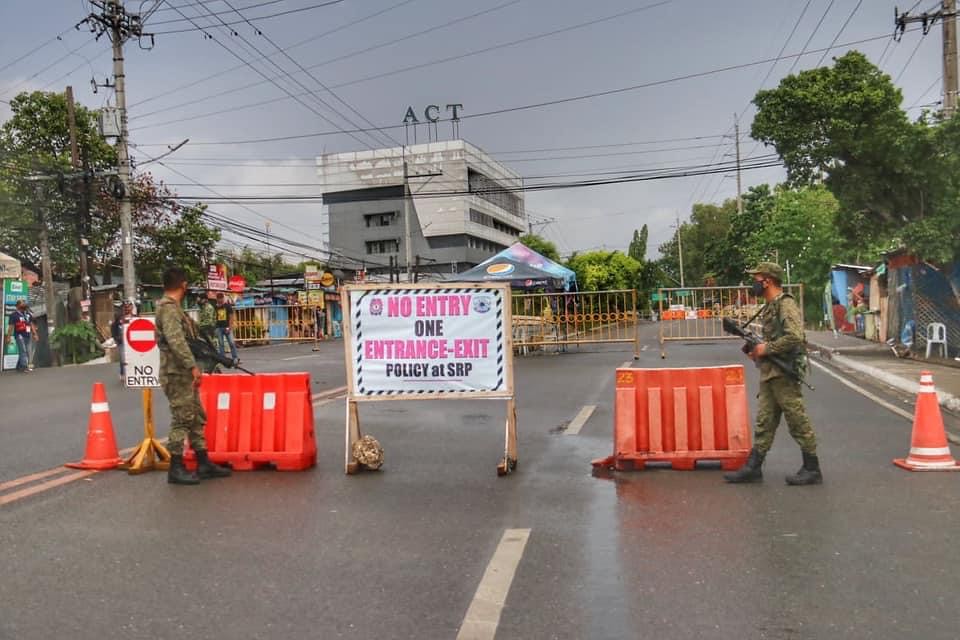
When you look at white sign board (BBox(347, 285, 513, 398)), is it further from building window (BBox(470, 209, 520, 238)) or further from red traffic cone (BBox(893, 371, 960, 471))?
building window (BBox(470, 209, 520, 238))

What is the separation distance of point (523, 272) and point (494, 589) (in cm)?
1837

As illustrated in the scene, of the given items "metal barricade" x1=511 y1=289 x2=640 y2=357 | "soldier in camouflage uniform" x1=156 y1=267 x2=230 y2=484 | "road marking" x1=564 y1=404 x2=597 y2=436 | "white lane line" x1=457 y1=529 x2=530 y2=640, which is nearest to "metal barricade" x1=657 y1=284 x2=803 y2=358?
"metal barricade" x1=511 y1=289 x2=640 y2=357

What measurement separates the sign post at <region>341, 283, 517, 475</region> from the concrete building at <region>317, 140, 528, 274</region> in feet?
261

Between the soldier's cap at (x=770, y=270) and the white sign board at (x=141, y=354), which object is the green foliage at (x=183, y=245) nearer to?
the white sign board at (x=141, y=354)

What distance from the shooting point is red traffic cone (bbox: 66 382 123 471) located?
7.57 meters

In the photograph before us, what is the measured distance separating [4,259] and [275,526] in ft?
74.3

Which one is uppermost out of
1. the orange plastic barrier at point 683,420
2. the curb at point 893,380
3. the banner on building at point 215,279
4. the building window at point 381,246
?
the building window at point 381,246

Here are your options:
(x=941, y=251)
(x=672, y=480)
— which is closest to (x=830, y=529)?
(x=672, y=480)

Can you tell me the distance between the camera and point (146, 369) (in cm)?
767

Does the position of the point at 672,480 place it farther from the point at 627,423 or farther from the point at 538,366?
the point at 538,366

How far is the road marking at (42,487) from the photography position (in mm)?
6488

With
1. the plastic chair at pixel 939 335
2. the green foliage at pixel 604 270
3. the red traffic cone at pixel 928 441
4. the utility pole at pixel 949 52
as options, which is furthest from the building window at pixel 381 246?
the red traffic cone at pixel 928 441

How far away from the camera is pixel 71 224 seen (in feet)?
116

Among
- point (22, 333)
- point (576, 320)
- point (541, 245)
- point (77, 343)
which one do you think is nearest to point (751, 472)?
point (576, 320)
